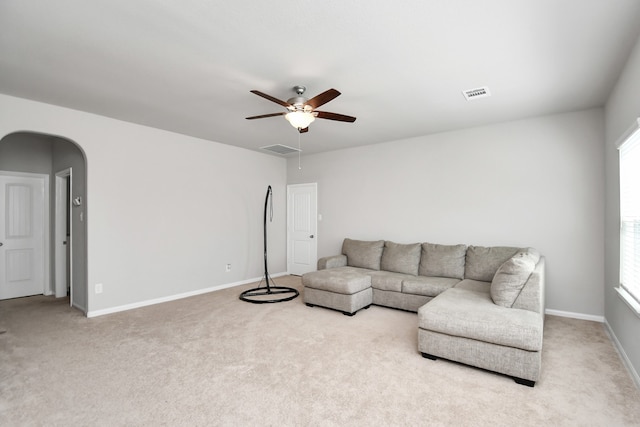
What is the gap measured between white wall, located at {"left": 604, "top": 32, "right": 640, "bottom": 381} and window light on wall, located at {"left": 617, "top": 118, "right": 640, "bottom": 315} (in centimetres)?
11

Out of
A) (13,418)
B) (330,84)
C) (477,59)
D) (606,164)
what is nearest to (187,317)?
(13,418)

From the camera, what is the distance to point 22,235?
A: 17.0ft

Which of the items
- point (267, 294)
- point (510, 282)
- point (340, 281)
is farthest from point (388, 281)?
point (267, 294)

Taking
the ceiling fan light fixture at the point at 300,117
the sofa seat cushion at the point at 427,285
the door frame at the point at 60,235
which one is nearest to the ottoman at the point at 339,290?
the sofa seat cushion at the point at 427,285

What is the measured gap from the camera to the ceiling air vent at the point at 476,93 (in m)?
3.30

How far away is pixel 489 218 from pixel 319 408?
3.63 metres

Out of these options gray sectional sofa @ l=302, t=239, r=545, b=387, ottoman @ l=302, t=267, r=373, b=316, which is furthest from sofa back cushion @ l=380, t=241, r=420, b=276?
ottoman @ l=302, t=267, r=373, b=316

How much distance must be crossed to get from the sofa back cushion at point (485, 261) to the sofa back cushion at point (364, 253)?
1352 millimetres

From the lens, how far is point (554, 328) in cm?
359

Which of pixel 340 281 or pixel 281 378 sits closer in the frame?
pixel 281 378

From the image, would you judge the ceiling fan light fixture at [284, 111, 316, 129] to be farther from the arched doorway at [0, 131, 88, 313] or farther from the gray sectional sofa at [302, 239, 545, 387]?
the arched doorway at [0, 131, 88, 313]

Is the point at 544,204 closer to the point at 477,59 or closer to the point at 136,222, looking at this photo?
the point at 477,59

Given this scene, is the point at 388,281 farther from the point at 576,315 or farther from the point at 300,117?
the point at 300,117

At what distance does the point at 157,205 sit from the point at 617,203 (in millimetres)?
5659
